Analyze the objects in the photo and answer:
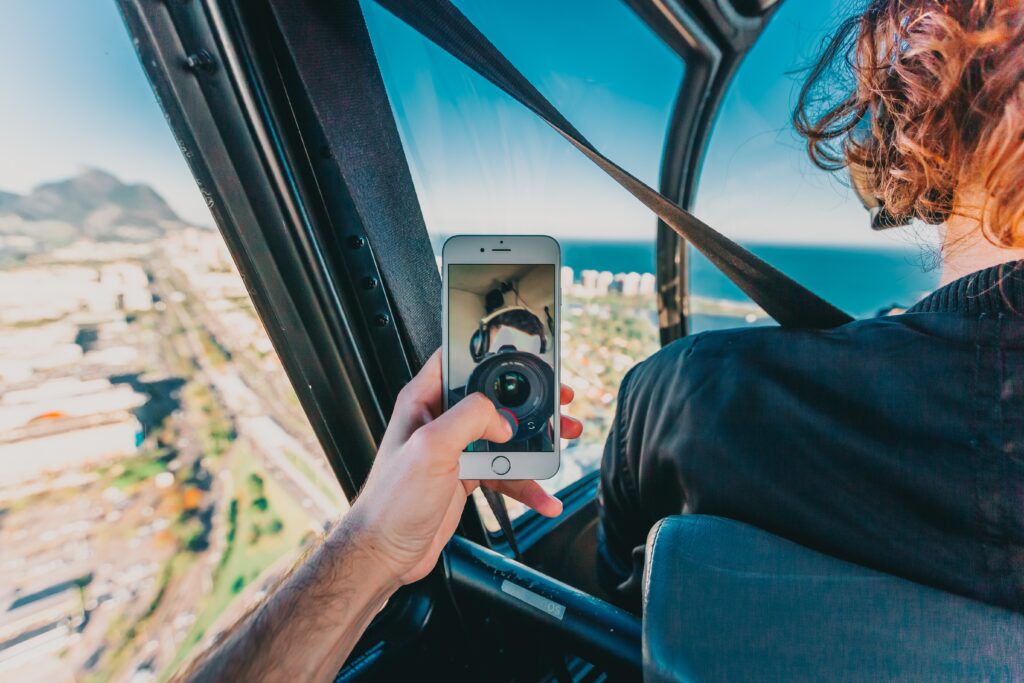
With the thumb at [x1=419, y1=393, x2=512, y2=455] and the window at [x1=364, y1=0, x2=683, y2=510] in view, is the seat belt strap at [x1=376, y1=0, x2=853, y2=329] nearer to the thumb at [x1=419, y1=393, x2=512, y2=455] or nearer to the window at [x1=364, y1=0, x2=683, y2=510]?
the window at [x1=364, y1=0, x2=683, y2=510]

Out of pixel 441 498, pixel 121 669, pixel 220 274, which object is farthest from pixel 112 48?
pixel 121 669

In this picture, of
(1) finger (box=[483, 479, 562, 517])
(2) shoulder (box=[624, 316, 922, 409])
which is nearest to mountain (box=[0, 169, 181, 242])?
(1) finger (box=[483, 479, 562, 517])

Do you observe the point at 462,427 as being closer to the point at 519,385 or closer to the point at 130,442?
the point at 519,385

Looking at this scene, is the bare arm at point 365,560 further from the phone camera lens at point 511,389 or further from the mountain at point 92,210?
the mountain at point 92,210

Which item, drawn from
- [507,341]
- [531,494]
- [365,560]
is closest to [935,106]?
[507,341]

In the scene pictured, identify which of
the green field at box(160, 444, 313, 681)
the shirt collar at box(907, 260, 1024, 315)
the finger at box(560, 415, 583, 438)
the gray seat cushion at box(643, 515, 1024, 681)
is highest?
the shirt collar at box(907, 260, 1024, 315)

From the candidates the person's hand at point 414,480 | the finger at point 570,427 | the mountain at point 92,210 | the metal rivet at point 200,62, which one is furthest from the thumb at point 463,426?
the metal rivet at point 200,62

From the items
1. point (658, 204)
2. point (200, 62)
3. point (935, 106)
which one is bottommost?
point (658, 204)
